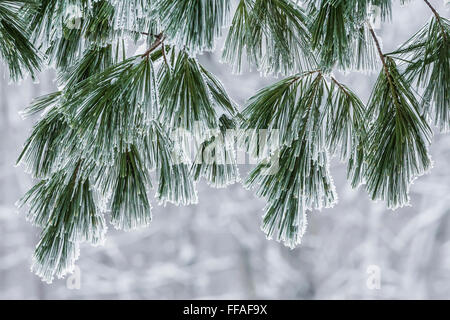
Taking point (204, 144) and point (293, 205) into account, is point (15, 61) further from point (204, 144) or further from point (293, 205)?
point (293, 205)

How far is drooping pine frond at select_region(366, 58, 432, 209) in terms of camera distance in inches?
34.4

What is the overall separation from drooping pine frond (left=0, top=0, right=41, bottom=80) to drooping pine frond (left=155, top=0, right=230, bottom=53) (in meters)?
0.33

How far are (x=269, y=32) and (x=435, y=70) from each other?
1.05ft

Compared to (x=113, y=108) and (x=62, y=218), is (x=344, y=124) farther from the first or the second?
(x=62, y=218)

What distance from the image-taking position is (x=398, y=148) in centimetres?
87

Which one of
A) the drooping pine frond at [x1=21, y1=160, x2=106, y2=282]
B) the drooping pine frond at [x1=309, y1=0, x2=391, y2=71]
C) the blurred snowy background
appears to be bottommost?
the blurred snowy background

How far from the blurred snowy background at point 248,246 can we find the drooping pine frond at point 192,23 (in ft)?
13.1

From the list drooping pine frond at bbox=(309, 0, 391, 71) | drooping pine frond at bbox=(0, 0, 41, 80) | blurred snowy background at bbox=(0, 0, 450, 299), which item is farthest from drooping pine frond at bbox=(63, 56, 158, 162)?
blurred snowy background at bbox=(0, 0, 450, 299)

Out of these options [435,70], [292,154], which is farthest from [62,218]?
[435,70]

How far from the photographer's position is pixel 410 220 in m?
4.89

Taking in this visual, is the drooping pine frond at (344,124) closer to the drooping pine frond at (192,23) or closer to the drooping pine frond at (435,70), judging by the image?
the drooping pine frond at (435,70)

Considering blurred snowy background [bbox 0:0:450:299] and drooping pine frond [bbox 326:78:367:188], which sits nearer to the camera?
drooping pine frond [bbox 326:78:367:188]

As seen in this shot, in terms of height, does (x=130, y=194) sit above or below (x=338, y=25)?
below

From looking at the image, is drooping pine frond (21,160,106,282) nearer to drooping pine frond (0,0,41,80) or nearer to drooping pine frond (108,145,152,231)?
drooping pine frond (108,145,152,231)
